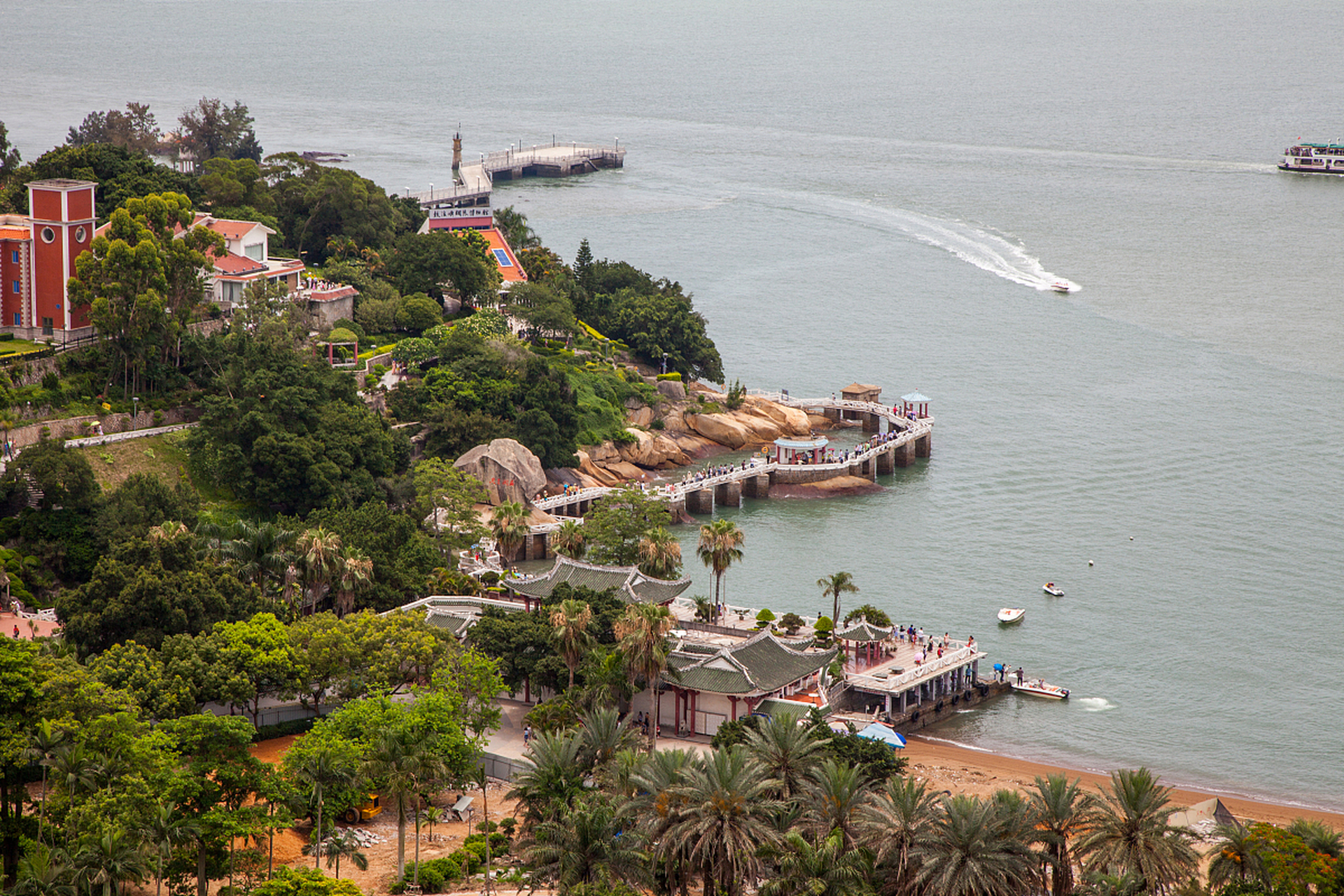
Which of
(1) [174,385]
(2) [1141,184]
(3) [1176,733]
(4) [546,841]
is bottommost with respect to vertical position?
(3) [1176,733]

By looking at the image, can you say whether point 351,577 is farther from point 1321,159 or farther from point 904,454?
point 1321,159

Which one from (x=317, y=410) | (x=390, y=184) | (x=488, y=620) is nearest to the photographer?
(x=488, y=620)

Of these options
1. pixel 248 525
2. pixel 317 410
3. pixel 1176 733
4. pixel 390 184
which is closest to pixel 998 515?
pixel 1176 733

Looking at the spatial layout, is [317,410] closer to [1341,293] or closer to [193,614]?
[193,614]

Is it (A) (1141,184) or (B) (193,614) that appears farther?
(A) (1141,184)

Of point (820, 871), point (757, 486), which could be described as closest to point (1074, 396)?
point (757, 486)

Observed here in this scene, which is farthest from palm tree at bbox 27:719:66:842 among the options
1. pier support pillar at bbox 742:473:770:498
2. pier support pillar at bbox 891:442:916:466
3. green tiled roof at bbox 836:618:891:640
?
pier support pillar at bbox 891:442:916:466

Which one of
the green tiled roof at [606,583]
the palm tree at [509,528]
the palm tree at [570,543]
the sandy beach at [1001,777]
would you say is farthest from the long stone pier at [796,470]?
the sandy beach at [1001,777]

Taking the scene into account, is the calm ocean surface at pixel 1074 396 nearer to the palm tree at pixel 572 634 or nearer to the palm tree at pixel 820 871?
the palm tree at pixel 572 634
